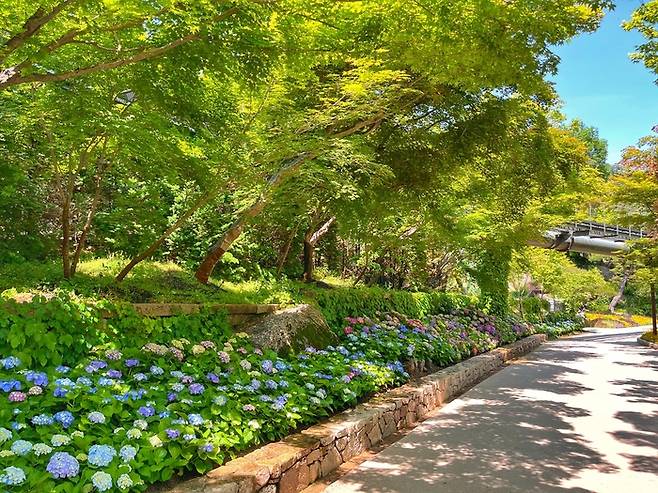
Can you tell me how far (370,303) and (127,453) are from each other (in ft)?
21.9

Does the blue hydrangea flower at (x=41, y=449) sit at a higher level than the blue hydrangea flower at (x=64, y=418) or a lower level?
lower

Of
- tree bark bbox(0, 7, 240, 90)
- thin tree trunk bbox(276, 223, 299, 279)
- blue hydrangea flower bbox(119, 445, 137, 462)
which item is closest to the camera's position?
blue hydrangea flower bbox(119, 445, 137, 462)

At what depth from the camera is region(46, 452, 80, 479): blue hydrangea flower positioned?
8.29 ft

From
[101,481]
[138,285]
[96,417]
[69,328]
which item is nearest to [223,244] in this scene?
[138,285]

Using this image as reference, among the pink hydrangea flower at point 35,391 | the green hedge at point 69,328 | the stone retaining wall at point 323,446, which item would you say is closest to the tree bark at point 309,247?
the stone retaining wall at point 323,446

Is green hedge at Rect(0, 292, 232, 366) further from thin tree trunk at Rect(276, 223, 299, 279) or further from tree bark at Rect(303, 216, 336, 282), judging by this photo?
tree bark at Rect(303, 216, 336, 282)

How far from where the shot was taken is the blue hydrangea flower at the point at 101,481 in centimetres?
253

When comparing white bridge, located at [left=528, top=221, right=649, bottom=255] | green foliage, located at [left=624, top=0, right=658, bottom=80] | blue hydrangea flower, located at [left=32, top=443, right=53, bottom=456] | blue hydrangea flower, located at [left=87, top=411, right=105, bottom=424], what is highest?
green foliage, located at [left=624, top=0, right=658, bottom=80]

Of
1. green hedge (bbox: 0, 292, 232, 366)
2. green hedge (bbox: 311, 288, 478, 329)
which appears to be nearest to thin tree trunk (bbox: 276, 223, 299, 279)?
green hedge (bbox: 311, 288, 478, 329)

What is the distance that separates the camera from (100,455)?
272 cm

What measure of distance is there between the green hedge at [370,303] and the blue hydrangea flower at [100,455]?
494cm

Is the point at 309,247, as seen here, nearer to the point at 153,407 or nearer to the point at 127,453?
the point at 153,407

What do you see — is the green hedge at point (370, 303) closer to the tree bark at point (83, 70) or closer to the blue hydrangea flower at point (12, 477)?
the tree bark at point (83, 70)

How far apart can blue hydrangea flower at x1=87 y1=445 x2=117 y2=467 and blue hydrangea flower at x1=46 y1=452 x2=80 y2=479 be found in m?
Answer: 0.08
